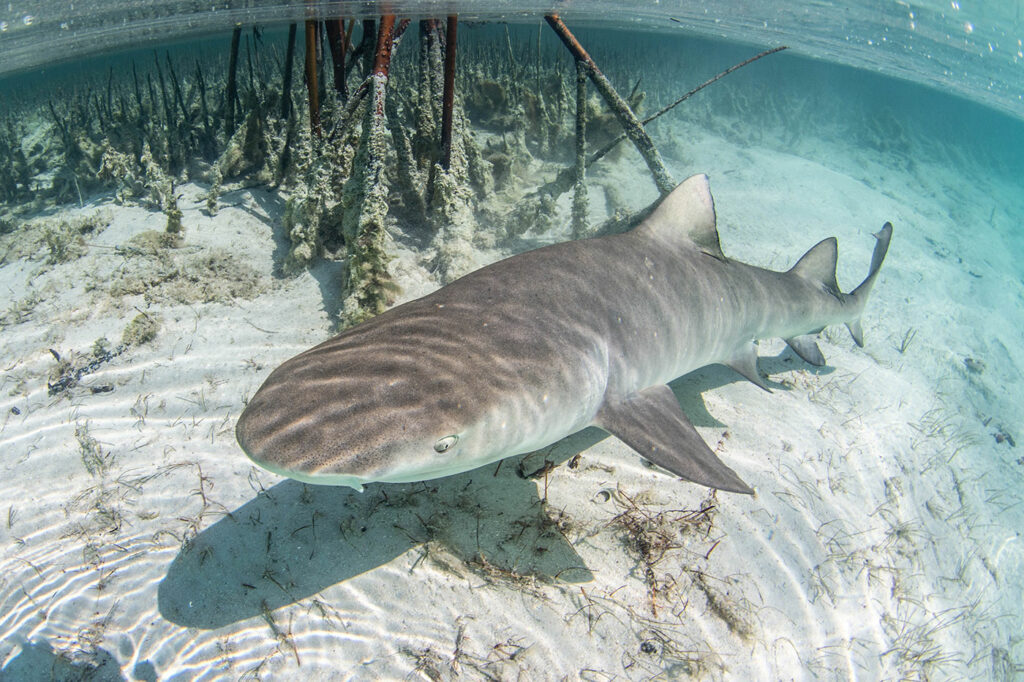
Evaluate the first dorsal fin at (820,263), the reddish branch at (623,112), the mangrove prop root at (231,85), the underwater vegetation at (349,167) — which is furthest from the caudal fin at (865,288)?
the mangrove prop root at (231,85)

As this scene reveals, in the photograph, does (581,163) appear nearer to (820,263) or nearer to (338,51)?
(820,263)

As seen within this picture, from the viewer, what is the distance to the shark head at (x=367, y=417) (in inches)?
66.0

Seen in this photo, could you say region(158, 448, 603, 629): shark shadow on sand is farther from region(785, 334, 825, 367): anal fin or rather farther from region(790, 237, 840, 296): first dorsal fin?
region(790, 237, 840, 296): first dorsal fin

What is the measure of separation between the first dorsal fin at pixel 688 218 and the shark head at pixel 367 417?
85.1 inches

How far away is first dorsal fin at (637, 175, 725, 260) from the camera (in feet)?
11.5

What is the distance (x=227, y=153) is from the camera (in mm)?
5949

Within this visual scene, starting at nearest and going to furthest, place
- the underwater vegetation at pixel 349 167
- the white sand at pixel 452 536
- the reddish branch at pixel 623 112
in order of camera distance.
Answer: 1. the white sand at pixel 452 536
2. the underwater vegetation at pixel 349 167
3. the reddish branch at pixel 623 112

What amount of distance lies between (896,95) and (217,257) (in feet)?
239

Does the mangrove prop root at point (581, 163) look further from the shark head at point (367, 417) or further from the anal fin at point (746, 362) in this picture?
the shark head at point (367, 417)

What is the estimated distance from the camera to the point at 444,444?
1.89 m

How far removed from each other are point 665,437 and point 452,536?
1306mm

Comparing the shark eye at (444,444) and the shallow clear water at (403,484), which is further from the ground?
the shark eye at (444,444)

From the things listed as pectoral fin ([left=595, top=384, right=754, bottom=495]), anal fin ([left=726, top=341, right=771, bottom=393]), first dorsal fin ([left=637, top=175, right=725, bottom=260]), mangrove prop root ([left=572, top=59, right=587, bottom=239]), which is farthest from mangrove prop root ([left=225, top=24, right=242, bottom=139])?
anal fin ([left=726, top=341, right=771, bottom=393])

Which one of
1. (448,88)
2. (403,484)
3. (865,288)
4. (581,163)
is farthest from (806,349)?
(448,88)
